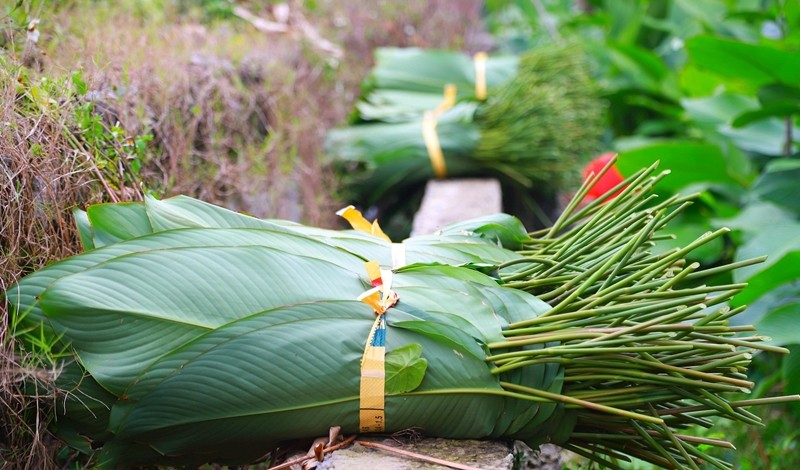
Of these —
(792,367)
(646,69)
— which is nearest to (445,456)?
(792,367)

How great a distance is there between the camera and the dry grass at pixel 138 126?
1.41m

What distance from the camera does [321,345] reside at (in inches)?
54.2

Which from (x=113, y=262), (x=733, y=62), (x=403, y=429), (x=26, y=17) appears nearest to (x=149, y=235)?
(x=113, y=262)

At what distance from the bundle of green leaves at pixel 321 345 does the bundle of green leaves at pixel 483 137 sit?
2030mm

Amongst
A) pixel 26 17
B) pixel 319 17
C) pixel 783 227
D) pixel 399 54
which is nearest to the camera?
pixel 26 17

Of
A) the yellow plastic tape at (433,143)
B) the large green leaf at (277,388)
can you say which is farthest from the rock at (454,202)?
the large green leaf at (277,388)

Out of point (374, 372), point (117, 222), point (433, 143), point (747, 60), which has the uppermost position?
point (747, 60)

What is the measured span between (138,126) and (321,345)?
34.7 inches

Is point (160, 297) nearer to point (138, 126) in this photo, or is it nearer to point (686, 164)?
point (138, 126)

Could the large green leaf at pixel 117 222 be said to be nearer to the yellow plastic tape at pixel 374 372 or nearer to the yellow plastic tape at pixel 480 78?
the yellow plastic tape at pixel 374 372

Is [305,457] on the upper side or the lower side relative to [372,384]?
lower

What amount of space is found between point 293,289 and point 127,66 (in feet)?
3.25

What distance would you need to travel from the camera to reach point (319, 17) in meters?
4.94

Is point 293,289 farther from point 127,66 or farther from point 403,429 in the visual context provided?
point 127,66
